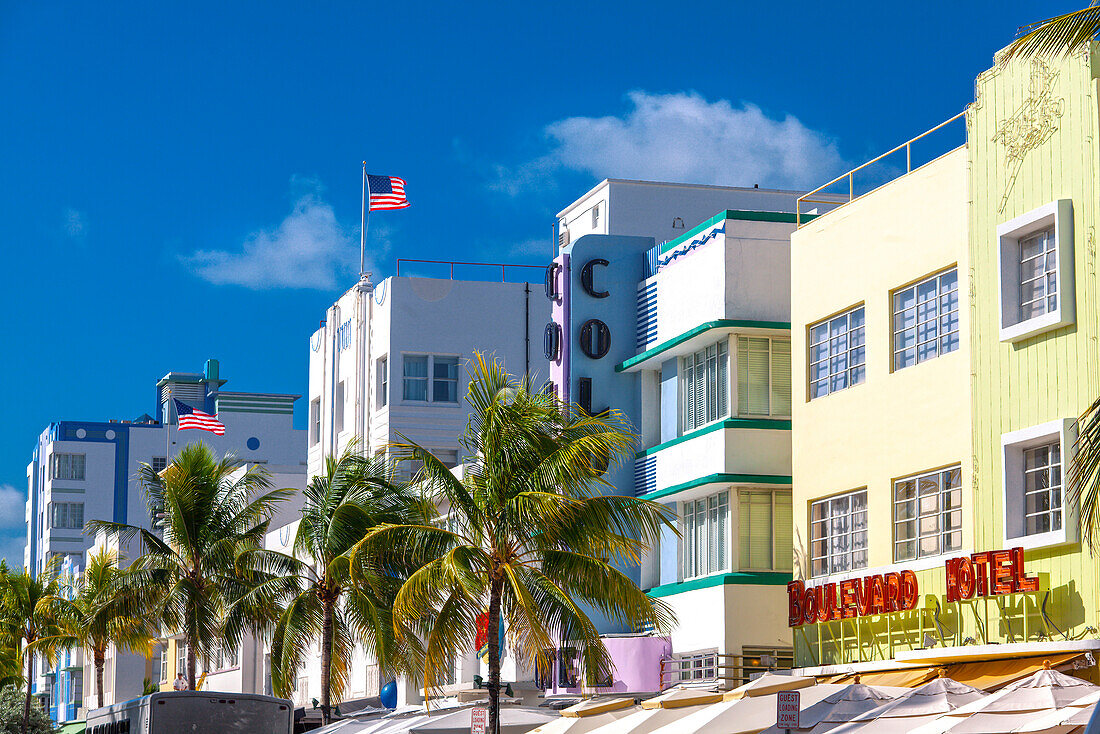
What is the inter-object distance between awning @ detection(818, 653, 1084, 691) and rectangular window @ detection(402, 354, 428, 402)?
88.6 ft

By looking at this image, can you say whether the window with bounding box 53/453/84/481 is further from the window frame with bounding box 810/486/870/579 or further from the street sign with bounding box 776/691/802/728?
the street sign with bounding box 776/691/802/728

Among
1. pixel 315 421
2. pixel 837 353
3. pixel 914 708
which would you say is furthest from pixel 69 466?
pixel 914 708

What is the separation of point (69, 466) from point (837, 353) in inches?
3321

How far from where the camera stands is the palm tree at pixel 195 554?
38.7m

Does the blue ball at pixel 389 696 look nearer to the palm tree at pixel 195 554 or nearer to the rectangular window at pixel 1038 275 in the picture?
the palm tree at pixel 195 554

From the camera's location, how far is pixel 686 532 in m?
31.3

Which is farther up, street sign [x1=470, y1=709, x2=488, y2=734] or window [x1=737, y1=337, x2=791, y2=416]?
window [x1=737, y1=337, x2=791, y2=416]

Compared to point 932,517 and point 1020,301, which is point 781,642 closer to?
point 932,517

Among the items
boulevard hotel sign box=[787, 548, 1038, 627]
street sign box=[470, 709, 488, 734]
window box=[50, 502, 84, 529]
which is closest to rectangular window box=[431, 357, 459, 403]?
boulevard hotel sign box=[787, 548, 1038, 627]

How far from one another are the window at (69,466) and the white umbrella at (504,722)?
80754mm

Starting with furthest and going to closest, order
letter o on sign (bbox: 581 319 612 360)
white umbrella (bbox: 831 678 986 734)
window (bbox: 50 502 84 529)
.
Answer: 1. window (bbox: 50 502 84 529)
2. letter o on sign (bbox: 581 319 612 360)
3. white umbrella (bbox: 831 678 986 734)

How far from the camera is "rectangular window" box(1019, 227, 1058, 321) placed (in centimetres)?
2205

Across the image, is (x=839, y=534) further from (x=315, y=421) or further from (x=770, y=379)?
(x=315, y=421)

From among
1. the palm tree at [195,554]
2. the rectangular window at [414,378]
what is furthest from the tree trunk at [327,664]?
the rectangular window at [414,378]
